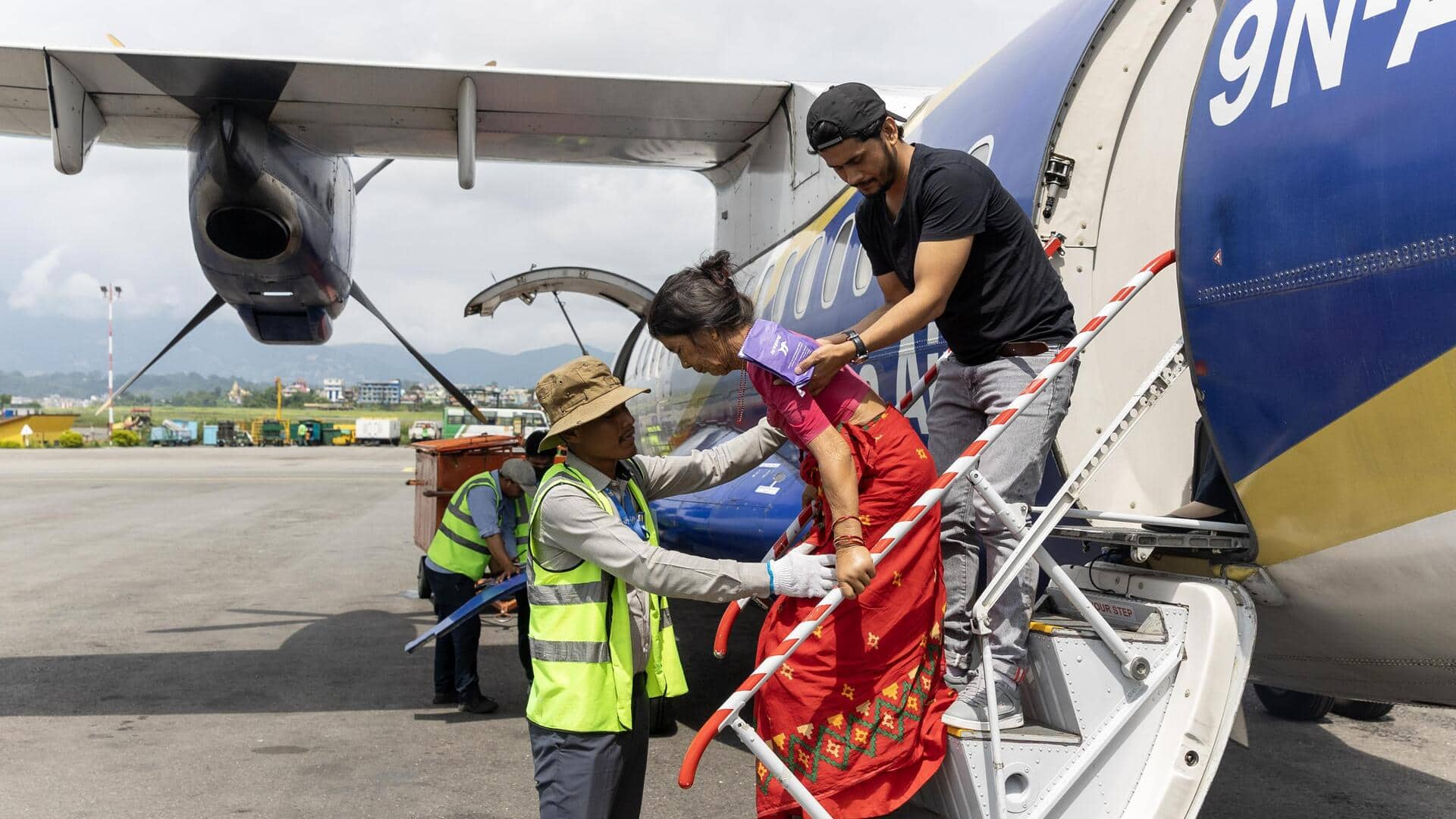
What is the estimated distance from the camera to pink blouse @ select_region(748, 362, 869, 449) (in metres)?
2.90

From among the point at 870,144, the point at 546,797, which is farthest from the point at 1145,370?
the point at 546,797

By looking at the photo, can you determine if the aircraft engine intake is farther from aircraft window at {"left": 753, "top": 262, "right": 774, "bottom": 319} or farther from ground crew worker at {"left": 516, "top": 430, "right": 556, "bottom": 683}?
aircraft window at {"left": 753, "top": 262, "right": 774, "bottom": 319}

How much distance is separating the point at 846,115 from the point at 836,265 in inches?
127

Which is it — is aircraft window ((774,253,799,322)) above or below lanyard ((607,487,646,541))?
above

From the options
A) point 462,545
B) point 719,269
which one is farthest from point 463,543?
point 719,269

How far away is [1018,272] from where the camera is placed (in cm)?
329

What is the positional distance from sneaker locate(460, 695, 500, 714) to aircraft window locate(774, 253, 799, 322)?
3053mm

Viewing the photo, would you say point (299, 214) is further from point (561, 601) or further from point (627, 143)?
point (561, 601)

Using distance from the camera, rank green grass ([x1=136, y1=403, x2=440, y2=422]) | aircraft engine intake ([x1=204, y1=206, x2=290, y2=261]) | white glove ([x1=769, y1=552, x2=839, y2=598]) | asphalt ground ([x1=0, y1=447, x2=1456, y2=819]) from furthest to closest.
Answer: green grass ([x1=136, y1=403, x2=440, y2=422]) < aircraft engine intake ([x1=204, y1=206, x2=290, y2=261]) < asphalt ground ([x1=0, y1=447, x2=1456, y2=819]) < white glove ([x1=769, y1=552, x2=839, y2=598])

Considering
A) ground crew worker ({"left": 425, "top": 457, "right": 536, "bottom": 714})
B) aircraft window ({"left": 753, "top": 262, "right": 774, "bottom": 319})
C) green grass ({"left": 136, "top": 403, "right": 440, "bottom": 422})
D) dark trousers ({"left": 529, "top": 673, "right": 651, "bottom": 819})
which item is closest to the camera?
dark trousers ({"left": 529, "top": 673, "right": 651, "bottom": 819})

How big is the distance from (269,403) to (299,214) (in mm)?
171407

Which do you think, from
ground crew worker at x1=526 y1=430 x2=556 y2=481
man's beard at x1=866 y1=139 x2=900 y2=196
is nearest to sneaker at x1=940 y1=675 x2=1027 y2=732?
man's beard at x1=866 y1=139 x2=900 y2=196

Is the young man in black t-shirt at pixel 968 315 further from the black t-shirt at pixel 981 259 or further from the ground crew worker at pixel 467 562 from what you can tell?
the ground crew worker at pixel 467 562

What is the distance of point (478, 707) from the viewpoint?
7.27 metres
